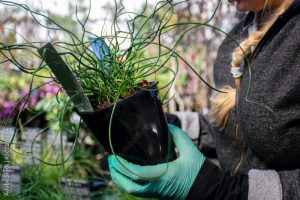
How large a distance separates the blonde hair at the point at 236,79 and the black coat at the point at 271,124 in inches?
2.0

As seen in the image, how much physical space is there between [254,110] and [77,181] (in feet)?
2.71

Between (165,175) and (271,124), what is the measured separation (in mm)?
256

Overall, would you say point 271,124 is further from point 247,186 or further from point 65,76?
point 65,76

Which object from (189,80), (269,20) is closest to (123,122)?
(269,20)

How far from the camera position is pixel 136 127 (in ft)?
2.50

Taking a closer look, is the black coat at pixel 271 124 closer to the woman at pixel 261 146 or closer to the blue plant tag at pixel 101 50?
the woman at pixel 261 146

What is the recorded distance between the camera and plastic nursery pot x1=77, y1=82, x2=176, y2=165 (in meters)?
0.74

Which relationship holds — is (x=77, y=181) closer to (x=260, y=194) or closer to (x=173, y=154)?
(x=173, y=154)

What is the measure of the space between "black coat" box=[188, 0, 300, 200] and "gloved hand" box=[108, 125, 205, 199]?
0.08 ft

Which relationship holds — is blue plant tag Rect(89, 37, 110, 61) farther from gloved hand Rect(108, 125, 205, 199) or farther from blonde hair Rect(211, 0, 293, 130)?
blonde hair Rect(211, 0, 293, 130)

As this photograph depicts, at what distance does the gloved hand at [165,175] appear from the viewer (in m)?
0.81

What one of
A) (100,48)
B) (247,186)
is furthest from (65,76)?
(247,186)

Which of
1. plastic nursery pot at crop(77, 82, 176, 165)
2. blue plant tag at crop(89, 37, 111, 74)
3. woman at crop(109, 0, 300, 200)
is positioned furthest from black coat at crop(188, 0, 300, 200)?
blue plant tag at crop(89, 37, 111, 74)

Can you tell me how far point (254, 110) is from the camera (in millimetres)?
902
